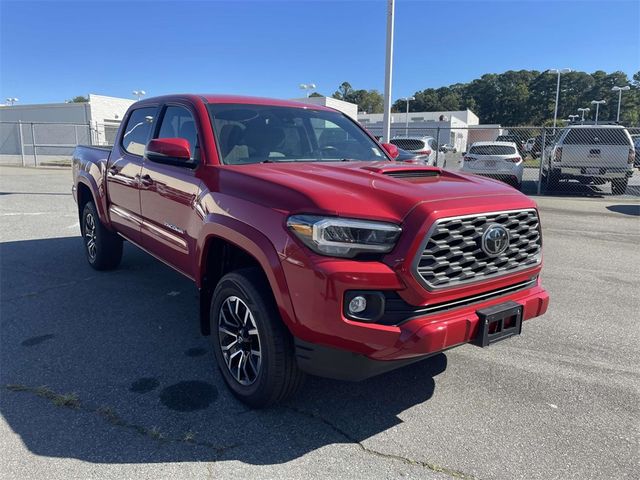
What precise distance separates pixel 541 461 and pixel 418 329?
0.98 metres

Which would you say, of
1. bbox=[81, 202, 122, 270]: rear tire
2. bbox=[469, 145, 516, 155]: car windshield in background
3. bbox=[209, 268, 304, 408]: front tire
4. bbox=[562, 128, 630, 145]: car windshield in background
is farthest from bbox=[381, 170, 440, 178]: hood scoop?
bbox=[562, 128, 630, 145]: car windshield in background

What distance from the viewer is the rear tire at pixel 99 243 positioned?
562 cm

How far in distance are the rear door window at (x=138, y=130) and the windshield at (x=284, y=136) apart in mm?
1092

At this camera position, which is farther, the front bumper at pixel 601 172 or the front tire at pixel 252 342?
the front bumper at pixel 601 172

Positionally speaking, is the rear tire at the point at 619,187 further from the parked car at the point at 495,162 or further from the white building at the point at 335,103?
the white building at the point at 335,103

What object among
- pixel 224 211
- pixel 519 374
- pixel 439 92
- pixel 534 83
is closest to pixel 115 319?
pixel 224 211

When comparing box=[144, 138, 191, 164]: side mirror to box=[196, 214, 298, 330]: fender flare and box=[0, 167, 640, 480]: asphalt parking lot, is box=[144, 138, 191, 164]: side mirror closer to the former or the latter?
box=[196, 214, 298, 330]: fender flare

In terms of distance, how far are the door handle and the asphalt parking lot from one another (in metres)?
1.23

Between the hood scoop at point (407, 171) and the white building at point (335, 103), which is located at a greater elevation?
the white building at point (335, 103)

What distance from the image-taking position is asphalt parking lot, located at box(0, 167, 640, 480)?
2518 mm

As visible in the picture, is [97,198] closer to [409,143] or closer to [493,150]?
[493,150]

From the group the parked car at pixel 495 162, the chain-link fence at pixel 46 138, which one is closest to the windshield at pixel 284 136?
the parked car at pixel 495 162

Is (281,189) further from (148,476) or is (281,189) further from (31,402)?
(31,402)

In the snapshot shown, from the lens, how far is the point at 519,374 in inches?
136
